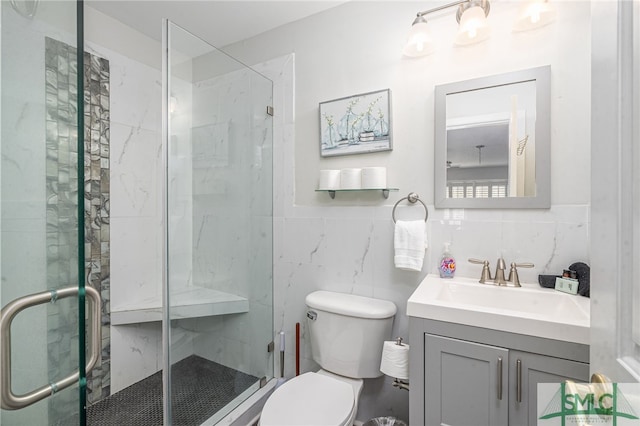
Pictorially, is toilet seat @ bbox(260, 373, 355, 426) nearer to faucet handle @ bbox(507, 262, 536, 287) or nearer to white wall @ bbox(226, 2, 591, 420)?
white wall @ bbox(226, 2, 591, 420)

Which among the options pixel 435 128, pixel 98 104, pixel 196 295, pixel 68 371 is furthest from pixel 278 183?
pixel 68 371

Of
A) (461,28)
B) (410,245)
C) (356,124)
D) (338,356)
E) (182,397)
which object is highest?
(461,28)

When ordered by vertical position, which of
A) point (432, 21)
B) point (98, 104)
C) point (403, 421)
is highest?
point (432, 21)

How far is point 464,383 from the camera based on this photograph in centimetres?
103

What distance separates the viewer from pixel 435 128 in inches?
57.6

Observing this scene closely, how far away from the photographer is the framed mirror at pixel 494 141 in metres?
1.27

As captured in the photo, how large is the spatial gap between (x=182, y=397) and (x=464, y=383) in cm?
122

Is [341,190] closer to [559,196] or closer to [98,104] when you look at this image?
[559,196]

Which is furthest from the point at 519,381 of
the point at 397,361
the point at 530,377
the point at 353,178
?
the point at 353,178

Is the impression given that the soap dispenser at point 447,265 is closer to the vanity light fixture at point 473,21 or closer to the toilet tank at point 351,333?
the toilet tank at point 351,333

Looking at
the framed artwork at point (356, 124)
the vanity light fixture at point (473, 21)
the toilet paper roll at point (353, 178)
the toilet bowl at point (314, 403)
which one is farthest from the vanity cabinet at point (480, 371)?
the vanity light fixture at point (473, 21)

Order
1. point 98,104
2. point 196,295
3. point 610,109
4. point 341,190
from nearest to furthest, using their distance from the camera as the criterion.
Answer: point 610,109
point 196,295
point 341,190
point 98,104

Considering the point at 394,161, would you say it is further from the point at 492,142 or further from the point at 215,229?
the point at 215,229

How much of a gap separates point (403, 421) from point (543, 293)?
90 centimetres
